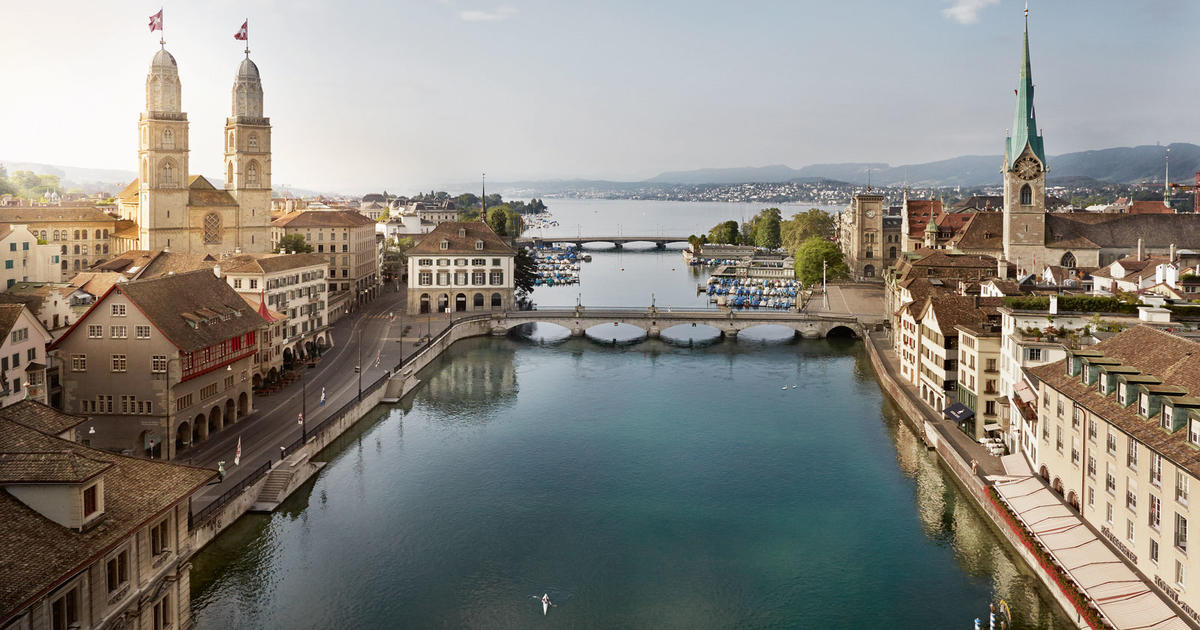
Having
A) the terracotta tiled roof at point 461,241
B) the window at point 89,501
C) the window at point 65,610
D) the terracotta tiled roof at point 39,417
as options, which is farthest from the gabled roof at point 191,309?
the terracotta tiled roof at point 461,241

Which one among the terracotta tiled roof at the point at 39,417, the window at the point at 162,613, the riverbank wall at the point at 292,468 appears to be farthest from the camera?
the riverbank wall at the point at 292,468

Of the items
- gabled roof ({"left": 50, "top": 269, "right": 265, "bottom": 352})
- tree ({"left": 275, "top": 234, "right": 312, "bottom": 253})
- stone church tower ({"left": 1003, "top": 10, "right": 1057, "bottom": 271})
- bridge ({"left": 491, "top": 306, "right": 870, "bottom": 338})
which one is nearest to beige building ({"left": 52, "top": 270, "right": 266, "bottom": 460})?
gabled roof ({"left": 50, "top": 269, "right": 265, "bottom": 352})

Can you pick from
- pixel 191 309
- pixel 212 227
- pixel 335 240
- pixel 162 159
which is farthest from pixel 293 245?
pixel 191 309

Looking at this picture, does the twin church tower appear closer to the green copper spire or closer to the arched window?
the arched window

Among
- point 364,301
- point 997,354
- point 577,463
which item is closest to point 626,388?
point 577,463

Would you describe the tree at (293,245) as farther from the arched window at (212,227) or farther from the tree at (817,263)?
the tree at (817,263)

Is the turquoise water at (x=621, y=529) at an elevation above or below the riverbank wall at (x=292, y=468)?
below
